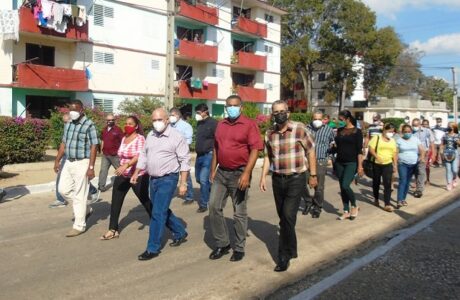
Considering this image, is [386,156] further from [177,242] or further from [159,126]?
[159,126]

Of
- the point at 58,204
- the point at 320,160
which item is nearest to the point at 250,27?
the point at 320,160

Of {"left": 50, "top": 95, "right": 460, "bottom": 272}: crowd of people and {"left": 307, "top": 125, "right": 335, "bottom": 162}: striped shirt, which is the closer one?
{"left": 50, "top": 95, "right": 460, "bottom": 272}: crowd of people

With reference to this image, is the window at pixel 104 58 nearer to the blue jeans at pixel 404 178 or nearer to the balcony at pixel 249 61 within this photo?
the balcony at pixel 249 61

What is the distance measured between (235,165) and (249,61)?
33.3 metres

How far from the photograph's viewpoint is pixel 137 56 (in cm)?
2881

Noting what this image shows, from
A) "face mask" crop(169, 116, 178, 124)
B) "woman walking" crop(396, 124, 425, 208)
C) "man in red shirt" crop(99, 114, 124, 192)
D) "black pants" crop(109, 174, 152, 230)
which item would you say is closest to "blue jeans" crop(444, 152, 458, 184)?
"woman walking" crop(396, 124, 425, 208)

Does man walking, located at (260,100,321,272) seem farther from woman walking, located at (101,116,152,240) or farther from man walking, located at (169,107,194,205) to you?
man walking, located at (169,107,194,205)

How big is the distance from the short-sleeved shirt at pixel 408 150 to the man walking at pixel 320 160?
2255 millimetres

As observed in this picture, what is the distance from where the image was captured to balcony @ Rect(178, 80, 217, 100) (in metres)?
32.4

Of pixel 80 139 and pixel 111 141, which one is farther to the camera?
pixel 111 141

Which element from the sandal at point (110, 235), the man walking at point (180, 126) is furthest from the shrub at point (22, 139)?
the sandal at point (110, 235)

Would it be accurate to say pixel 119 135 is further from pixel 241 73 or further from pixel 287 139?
pixel 241 73

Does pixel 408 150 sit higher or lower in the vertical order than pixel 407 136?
lower

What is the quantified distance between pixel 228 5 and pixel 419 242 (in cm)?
3281
